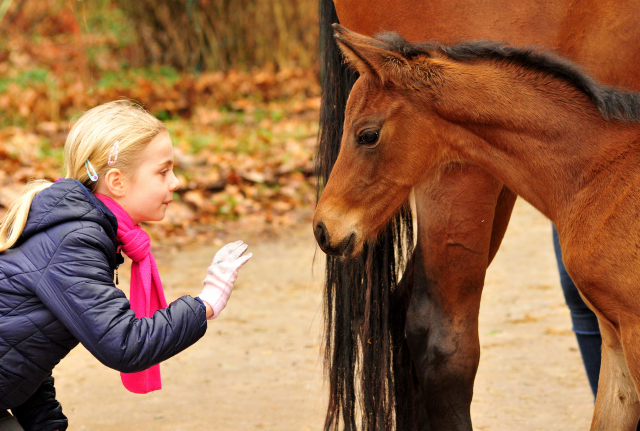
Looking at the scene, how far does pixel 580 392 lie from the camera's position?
142 inches

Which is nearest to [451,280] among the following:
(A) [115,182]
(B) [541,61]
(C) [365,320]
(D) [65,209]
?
(C) [365,320]

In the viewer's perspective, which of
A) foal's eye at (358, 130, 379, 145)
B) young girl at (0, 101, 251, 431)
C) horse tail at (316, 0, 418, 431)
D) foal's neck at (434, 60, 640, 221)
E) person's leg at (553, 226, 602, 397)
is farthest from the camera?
person's leg at (553, 226, 602, 397)

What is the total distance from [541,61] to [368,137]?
522mm

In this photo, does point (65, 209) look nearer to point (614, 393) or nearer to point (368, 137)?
point (368, 137)

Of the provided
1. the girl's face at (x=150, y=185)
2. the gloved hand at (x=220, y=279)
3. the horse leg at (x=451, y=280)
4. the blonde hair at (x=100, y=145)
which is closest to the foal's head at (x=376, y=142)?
the horse leg at (x=451, y=280)

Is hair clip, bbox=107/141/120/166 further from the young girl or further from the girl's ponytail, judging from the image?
the girl's ponytail

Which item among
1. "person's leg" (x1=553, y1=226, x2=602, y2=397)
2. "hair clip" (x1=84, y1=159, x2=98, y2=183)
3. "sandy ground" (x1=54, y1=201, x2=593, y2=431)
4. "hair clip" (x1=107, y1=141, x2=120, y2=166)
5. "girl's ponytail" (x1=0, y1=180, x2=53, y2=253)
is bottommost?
"sandy ground" (x1=54, y1=201, x2=593, y2=431)

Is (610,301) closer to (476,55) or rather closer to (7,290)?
(476,55)

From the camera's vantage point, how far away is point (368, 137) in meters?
2.16

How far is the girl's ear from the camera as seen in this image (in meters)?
2.06

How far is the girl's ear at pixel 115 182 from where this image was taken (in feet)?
6.77

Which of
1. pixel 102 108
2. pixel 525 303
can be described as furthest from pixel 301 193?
pixel 102 108

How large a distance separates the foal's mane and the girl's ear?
2.80 ft

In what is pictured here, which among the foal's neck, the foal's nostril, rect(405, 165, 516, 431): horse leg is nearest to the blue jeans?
rect(405, 165, 516, 431): horse leg
